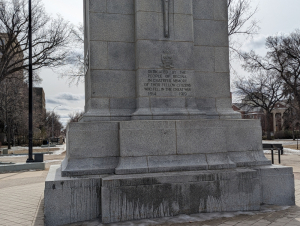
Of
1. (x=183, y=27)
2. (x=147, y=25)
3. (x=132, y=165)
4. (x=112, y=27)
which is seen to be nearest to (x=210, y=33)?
(x=183, y=27)

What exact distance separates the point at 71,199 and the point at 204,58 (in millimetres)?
4513

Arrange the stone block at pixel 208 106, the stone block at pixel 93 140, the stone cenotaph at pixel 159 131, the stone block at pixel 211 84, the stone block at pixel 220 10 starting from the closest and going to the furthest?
1. the stone cenotaph at pixel 159 131
2. the stone block at pixel 93 140
3. the stone block at pixel 208 106
4. the stone block at pixel 211 84
5. the stone block at pixel 220 10

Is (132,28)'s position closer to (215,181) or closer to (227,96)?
(227,96)

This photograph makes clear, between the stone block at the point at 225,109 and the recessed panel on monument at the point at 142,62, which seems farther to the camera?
the stone block at the point at 225,109

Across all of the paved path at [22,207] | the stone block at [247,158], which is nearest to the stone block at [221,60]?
the stone block at [247,158]

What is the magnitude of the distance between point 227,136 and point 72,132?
3.42 meters

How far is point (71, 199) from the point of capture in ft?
19.3

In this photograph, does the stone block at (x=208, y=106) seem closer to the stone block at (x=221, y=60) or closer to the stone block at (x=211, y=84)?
the stone block at (x=211, y=84)

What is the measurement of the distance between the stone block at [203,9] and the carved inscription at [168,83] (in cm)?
163

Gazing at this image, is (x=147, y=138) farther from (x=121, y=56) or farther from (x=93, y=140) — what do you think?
(x=121, y=56)

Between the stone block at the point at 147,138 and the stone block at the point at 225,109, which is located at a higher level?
the stone block at the point at 225,109

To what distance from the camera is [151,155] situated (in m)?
6.65

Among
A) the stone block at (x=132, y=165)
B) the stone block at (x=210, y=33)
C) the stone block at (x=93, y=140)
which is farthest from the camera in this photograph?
the stone block at (x=210, y=33)

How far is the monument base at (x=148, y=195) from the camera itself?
5.84m
